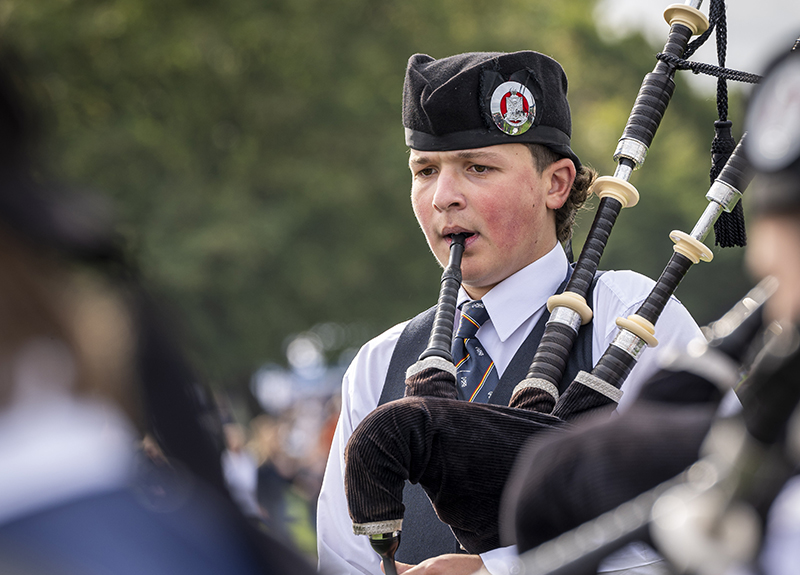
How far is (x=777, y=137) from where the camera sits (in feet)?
3.27

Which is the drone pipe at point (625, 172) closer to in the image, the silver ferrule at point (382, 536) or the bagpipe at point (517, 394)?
the bagpipe at point (517, 394)

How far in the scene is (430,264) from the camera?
14.3m

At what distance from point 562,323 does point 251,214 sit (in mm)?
10971

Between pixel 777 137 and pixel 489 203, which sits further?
pixel 489 203

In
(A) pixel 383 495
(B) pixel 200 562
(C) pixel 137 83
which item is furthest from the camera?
(C) pixel 137 83

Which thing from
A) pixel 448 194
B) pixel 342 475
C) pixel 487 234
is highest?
pixel 448 194

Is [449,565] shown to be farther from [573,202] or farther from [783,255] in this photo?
[783,255]

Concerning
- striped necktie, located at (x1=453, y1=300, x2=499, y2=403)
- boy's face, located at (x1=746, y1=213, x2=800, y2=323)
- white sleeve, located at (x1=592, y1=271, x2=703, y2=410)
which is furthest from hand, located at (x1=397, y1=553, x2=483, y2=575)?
boy's face, located at (x1=746, y1=213, x2=800, y2=323)

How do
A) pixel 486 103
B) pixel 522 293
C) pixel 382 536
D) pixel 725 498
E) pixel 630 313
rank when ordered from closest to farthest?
1. pixel 725 498
2. pixel 382 536
3. pixel 630 313
4. pixel 486 103
5. pixel 522 293

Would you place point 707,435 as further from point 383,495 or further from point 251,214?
point 251,214

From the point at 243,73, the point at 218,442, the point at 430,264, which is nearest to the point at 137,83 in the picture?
the point at 243,73

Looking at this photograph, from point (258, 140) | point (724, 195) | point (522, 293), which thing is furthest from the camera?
point (258, 140)

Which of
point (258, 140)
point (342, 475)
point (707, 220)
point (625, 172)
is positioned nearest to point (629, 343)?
point (707, 220)

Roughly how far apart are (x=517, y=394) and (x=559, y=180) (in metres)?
0.77
